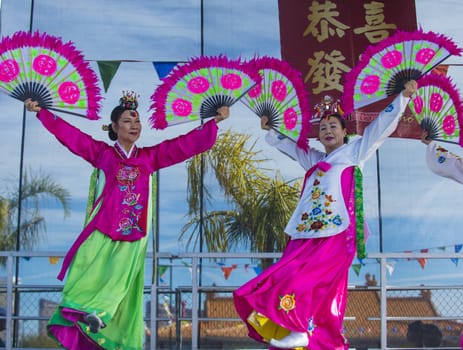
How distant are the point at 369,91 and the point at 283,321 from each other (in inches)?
54.0

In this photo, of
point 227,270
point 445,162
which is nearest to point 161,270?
point 227,270

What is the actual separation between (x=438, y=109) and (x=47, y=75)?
6.94ft

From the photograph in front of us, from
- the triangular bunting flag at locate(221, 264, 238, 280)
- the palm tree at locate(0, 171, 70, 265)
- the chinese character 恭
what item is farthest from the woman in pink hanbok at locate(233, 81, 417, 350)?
the palm tree at locate(0, 171, 70, 265)

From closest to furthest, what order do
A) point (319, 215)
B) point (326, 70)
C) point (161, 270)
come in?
point (319, 215) < point (161, 270) < point (326, 70)

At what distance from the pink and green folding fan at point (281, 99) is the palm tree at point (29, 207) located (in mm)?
1973

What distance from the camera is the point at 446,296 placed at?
6352 mm

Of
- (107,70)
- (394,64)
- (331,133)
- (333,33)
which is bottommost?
(331,133)

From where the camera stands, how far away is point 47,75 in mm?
4785

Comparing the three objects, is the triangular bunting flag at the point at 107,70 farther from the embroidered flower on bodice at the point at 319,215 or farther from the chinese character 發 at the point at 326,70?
the embroidered flower on bodice at the point at 319,215

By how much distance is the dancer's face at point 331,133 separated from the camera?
15.6ft

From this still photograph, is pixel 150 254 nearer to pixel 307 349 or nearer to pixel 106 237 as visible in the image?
pixel 106 237

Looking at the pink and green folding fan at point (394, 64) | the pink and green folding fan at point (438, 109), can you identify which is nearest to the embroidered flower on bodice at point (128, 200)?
the pink and green folding fan at point (394, 64)

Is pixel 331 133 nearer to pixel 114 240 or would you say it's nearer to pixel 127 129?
pixel 127 129

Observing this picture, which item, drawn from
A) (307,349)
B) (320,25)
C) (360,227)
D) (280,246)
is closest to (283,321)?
(307,349)
